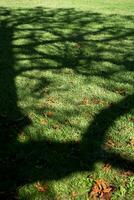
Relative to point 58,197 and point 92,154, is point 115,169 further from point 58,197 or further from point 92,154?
point 58,197

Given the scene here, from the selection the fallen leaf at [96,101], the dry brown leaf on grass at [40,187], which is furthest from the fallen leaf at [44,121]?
the dry brown leaf on grass at [40,187]

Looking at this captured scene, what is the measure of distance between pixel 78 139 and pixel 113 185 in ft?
4.13

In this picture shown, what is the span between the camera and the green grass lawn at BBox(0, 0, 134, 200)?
5.11 metres

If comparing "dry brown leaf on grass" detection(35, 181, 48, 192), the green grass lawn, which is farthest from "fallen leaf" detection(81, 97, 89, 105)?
"dry brown leaf on grass" detection(35, 181, 48, 192)

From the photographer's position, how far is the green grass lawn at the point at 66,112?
5.11 m

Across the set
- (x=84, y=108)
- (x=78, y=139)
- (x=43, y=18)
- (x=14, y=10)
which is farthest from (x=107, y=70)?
(x=14, y=10)

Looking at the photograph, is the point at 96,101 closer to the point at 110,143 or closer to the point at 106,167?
the point at 110,143

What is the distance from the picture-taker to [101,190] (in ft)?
15.9

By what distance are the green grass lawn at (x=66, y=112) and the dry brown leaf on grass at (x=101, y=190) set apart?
0.06m

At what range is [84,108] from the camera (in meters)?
7.09

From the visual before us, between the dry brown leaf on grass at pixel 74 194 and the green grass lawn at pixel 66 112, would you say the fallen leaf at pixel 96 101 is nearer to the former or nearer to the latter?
the green grass lawn at pixel 66 112

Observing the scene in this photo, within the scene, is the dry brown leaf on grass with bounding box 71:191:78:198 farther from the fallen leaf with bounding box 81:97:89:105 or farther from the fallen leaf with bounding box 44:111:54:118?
the fallen leaf with bounding box 81:97:89:105

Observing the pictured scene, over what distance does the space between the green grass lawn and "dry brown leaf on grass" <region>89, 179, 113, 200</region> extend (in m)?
0.06

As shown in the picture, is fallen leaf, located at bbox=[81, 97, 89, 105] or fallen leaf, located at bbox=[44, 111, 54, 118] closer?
fallen leaf, located at bbox=[44, 111, 54, 118]
